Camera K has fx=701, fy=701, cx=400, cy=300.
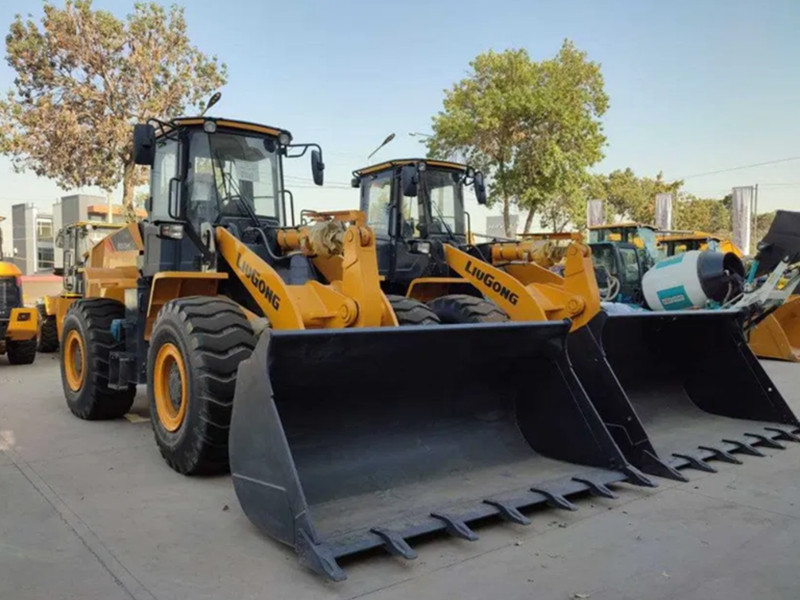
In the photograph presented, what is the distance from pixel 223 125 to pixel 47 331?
9044mm

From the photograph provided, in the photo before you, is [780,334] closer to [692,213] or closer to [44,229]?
[692,213]

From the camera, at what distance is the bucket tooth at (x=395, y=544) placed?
347 cm

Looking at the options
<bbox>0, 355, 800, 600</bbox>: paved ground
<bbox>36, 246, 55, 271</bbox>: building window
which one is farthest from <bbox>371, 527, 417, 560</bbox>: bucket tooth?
<bbox>36, 246, 55, 271</bbox>: building window

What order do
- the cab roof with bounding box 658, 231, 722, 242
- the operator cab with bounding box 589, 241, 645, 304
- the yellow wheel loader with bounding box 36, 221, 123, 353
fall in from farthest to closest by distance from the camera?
the cab roof with bounding box 658, 231, 722, 242 → the operator cab with bounding box 589, 241, 645, 304 → the yellow wheel loader with bounding box 36, 221, 123, 353

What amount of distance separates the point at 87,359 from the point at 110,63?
43.3 ft

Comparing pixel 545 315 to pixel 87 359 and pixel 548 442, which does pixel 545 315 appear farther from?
pixel 87 359

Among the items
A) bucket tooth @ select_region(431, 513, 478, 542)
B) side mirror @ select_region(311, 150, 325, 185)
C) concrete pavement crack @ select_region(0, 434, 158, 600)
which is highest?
side mirror @ select_region(311, 150, 325, 185)

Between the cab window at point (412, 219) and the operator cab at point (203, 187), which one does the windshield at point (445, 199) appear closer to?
the cab window at point (412, 219)

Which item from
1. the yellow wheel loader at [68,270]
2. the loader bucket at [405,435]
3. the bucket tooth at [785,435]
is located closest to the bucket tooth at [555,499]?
the loader bucket at [405,435]

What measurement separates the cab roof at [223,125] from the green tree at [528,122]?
16.7 meters

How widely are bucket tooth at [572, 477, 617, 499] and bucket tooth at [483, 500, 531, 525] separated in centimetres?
61

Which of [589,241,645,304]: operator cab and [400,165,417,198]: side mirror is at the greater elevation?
[400,165,417,198]: side mirror

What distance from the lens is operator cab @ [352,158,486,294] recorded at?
8.77 metres

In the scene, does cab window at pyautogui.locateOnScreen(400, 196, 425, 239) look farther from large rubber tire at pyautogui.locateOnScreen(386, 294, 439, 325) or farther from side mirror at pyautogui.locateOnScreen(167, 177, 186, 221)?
side mirror at pyautogui.locateOnScreen(167, 177, 186, 221)
